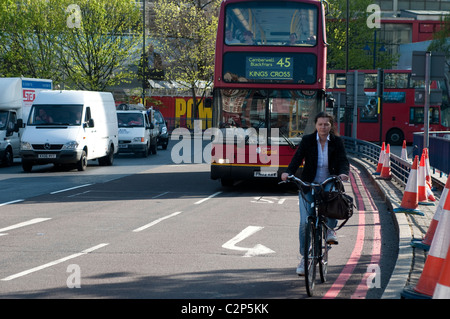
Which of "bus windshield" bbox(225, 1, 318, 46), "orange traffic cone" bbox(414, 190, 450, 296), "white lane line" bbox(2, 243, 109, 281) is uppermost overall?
"bus windshield" bbox(225, 1, 318, 46)

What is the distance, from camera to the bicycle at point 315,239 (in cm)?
681

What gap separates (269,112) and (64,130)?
796 centimetres

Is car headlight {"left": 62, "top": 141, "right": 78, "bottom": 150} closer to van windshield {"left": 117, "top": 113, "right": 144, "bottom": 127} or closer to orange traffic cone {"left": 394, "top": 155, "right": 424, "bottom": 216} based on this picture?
van windshield {"left": 117, "top": 113, "right": 144, "bottom": 127}

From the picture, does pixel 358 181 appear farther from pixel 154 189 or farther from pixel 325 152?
Result: pixel 325 152

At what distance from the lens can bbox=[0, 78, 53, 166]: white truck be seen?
2531 cm

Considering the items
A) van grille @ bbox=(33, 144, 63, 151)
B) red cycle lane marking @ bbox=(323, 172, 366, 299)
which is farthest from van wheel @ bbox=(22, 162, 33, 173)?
red cycle lane marking @ bbox=(323, 172, 366, 299)

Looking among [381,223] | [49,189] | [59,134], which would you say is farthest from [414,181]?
[59,134]

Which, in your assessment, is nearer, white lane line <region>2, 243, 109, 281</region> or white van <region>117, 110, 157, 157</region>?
white lane line <region>2, 243, 109, 281</region>

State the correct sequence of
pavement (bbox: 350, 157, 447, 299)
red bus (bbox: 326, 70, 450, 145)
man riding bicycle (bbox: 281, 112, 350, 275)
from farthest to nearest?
red bus (bbox: 326, 70, 450, 145) < man riding bicycle (bbox: 281, 112, 350, 275) < pavement (bbox: 350, 157, 447, 299)

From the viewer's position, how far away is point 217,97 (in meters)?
17.4

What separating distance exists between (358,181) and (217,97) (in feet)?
17.5

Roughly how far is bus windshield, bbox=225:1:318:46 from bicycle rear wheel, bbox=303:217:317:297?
34.5 ft

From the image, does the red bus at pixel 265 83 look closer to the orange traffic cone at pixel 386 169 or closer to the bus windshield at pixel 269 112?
the bus windshield at pixel 269 112

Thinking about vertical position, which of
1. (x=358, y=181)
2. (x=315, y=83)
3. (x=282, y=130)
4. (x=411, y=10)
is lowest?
(x=358, y=181)
